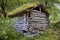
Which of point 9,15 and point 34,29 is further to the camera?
point 34,29

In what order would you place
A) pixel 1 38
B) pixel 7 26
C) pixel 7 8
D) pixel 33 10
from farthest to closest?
pixel 7 8 → pixel 33 10 → pixel 7 26 → pixel 1 38

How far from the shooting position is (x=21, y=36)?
17.5 meters

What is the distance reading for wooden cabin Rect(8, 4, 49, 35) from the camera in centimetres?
1823

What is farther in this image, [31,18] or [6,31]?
[31,18]

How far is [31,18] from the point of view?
61.9 feet

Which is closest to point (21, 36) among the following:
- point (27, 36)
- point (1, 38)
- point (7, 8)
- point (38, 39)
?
point (27, 36)

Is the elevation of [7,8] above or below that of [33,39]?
above

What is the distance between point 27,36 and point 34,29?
1.67 meters

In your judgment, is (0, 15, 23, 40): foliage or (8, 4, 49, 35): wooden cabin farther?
(8, 4, 49, 35): wooden cabin

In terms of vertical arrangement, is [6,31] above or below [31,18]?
below

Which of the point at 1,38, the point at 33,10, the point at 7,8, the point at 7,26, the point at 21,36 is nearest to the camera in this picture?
the point at 1,38

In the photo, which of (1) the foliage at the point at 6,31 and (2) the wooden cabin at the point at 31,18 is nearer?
(1) the foliage at the point at 6,31

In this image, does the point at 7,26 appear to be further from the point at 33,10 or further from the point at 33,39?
the point at 33,10

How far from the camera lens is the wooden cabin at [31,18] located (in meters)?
18.2
